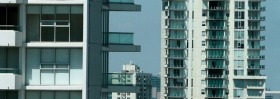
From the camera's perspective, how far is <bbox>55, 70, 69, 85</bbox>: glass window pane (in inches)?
1011

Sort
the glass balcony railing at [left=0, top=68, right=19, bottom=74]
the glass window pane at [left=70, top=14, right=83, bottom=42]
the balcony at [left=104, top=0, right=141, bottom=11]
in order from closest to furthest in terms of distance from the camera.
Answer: the glass balcony railing at [left=0, top=68, right=19, bottom=74], the glass window pane at [left=70, top=14, right=83, bottom=42], the balcony at [left=104, top=0, right=141, bottom=11]

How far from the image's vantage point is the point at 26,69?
25.6m

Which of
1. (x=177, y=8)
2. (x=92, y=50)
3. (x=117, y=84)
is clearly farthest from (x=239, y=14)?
(x=92, y=50)

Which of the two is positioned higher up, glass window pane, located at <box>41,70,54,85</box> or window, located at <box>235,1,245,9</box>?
window, located at <box>235,1,245,9</box>

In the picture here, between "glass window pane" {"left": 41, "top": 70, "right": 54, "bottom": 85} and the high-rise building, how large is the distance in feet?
366

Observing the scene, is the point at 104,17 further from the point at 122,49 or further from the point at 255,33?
the point at 255,33

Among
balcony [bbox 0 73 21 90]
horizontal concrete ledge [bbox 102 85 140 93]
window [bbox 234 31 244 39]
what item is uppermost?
window [bbox 234 31 244 39]

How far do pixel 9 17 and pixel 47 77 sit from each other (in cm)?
183

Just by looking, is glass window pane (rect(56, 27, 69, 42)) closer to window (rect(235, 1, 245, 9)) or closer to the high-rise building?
the high-rise building

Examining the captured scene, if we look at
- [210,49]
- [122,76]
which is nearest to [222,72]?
[210,49]

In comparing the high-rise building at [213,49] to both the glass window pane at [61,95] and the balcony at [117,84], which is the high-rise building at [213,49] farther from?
the glass window pane at [61,95]

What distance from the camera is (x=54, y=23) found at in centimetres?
2552

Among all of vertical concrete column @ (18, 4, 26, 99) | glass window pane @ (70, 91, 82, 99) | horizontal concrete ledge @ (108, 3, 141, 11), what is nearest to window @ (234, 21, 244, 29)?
horizontal concrete ledge @ (108, 3, 141, 11)

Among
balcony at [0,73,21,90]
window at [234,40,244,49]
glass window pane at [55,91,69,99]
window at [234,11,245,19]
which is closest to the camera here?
balcony at [0,73,21,90]
